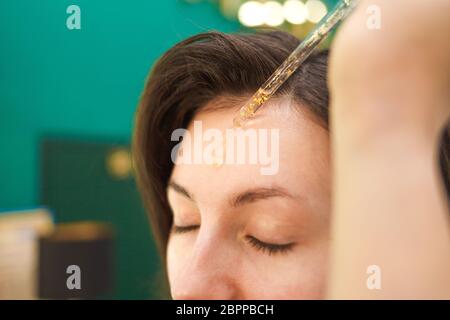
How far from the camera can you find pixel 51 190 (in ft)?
3.76

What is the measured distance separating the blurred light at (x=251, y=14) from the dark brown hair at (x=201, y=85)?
0.09 m

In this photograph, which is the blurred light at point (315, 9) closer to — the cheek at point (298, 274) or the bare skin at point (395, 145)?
the cheek at point (298, 274)

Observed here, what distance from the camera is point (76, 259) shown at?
4.10ft

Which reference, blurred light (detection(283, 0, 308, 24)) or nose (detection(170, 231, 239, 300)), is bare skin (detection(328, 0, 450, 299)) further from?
blurred light (detection(283, 0, 308, 24))

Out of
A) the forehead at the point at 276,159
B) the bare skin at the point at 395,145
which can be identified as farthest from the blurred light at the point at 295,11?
the bare skin at the point at 395,145

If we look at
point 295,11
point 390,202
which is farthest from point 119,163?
point 390,202

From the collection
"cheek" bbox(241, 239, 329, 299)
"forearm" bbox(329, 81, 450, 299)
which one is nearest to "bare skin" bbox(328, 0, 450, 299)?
"forearm" bbox(329, 81, 450, 299)

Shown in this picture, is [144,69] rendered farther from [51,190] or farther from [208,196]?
[51,190]

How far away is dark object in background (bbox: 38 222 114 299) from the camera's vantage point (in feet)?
3.32

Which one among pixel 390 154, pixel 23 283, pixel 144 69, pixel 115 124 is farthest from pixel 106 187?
pixel 390 154

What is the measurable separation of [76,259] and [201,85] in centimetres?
73

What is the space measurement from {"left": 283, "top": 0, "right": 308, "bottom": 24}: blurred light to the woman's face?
7.5 inches

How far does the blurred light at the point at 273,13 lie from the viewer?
30.8 inches

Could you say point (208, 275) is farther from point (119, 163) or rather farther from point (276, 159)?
point (119, 163)
